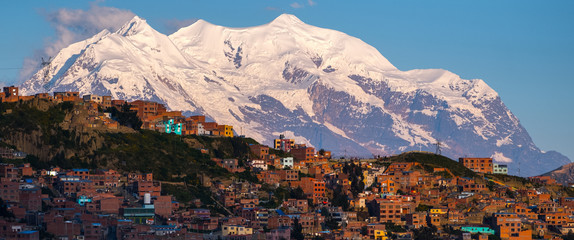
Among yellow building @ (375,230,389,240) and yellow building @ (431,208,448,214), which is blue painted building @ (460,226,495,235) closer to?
yellow building @ (431,208,448,214)

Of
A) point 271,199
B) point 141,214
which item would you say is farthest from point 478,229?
point 141,214

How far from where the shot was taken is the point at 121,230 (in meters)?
111

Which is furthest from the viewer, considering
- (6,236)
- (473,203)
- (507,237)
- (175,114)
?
(175,114)

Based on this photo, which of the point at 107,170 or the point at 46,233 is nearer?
the point at 46,233

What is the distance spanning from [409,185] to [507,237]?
20.5 metres

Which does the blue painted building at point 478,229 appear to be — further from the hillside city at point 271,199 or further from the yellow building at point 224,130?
the yellow building at point 224,130

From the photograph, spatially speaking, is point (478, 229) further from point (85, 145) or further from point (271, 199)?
point (85, 145)

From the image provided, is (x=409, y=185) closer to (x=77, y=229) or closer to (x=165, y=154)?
(x=165, y=154)

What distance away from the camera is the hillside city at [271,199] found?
115625mm

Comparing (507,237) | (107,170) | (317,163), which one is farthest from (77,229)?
(317,163)

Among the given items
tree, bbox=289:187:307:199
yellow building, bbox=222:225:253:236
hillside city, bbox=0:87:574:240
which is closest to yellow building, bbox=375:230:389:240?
hillside city, bbox=0:87:574:240

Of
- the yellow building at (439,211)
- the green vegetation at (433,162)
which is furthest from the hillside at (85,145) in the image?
the green vegetation at (433,162)

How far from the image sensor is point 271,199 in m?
136

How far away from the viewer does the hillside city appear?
115625mm
